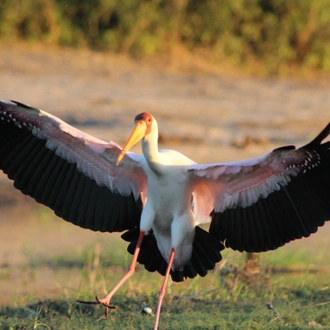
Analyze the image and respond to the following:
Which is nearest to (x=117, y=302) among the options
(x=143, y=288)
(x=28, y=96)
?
A: (x=143, y=288)

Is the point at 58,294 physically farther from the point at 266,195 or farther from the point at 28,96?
the point at 28,96

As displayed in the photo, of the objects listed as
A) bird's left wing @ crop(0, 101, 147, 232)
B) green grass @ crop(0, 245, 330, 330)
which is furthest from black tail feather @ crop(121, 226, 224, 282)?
green grass @ crop(0, 245, 330, 330)

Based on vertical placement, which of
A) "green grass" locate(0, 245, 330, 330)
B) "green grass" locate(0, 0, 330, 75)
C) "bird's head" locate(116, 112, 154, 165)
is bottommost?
→ "green grass" locate(0, 245, 330, 330)

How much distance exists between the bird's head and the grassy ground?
38.7 inches

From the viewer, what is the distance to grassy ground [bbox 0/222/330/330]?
17.1 feet

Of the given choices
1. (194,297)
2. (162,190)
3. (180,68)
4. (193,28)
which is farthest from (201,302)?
(193,28)

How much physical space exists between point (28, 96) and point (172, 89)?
2.00m

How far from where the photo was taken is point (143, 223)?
17.4ft

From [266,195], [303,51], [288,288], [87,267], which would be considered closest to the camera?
[266,195]

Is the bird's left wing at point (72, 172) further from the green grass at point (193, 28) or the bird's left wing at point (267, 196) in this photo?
the green grass at point (193, 28)

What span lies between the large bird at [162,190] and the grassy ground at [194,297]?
30 cm

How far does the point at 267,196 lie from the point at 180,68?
7.62m

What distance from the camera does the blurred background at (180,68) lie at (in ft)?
36.2

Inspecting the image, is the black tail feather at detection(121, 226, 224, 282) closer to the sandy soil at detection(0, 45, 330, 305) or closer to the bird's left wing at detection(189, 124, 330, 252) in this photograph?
the bird's left wing at detection(189, 124, 330, 252)
